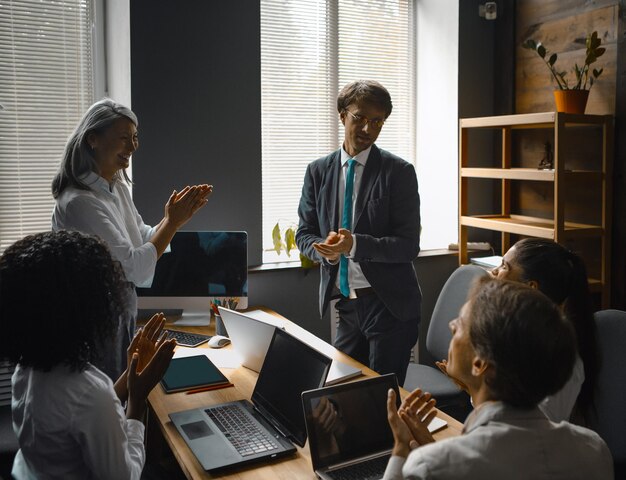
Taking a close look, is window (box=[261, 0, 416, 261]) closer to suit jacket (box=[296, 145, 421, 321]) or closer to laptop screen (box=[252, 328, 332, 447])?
suit jacket (box=[296, 145, 421, 321])

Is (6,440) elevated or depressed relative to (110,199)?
depressed

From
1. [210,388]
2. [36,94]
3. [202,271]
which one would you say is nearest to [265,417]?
[210,388]

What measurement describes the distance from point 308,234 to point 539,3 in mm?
1919

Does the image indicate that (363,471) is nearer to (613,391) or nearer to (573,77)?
(613,391)

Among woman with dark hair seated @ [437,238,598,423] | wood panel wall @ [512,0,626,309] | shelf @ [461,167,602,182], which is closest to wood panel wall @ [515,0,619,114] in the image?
wood panel wall @ [512,0,626,309]

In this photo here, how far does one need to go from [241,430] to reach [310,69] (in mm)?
2501

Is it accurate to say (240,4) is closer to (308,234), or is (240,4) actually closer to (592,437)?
(308,234)

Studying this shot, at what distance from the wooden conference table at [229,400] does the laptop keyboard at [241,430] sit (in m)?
0.06

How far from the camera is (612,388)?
2.04m

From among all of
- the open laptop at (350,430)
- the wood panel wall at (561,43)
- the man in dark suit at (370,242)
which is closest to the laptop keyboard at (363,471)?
the open laptop at (350,430)

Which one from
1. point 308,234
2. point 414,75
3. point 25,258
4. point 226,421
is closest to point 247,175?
point 308,234

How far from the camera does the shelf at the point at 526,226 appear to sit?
3.04 metres

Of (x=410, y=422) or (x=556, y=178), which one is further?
(x=556, y=178)

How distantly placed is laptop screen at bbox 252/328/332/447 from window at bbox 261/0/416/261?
1.75 metres
